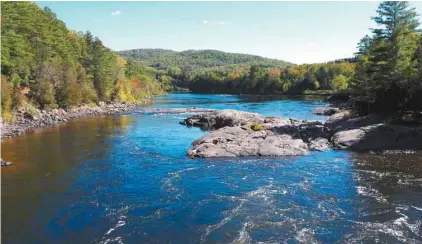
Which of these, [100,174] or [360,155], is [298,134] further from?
[100,174]

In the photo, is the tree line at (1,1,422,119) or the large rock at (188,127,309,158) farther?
the tree line at (1,1,422,119)

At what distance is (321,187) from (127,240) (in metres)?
14.6

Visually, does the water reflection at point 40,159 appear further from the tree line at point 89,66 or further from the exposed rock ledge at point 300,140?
the exposed rock ledge at point 300,140

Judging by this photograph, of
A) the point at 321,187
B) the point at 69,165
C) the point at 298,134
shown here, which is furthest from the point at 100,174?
the point at 298,134

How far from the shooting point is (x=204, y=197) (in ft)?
80.6

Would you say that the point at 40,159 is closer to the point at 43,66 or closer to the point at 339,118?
the point at 43,66

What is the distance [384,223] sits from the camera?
19.9m

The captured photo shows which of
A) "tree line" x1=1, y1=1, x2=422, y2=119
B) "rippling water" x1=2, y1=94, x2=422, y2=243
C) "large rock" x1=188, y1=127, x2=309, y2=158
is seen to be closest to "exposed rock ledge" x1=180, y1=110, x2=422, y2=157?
"large rock" x1=188, y1=127, x2=309, y2=158

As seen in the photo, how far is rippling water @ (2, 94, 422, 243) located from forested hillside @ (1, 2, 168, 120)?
25.0 metres

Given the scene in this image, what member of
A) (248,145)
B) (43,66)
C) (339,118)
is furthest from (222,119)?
(43,66)

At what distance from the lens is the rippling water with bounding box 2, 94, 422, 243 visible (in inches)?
746

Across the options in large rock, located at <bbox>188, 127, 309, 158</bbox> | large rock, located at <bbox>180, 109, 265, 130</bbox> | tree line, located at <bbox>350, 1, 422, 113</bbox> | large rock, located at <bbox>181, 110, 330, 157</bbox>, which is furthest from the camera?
large rock, located at <bbox>180, 109, 265, 130</bbox>

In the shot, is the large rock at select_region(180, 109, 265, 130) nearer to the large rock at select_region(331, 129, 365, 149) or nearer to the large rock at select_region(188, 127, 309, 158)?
the large rock at select_region(188, 127, 309, 158)

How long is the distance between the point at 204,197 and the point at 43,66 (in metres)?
53.2
